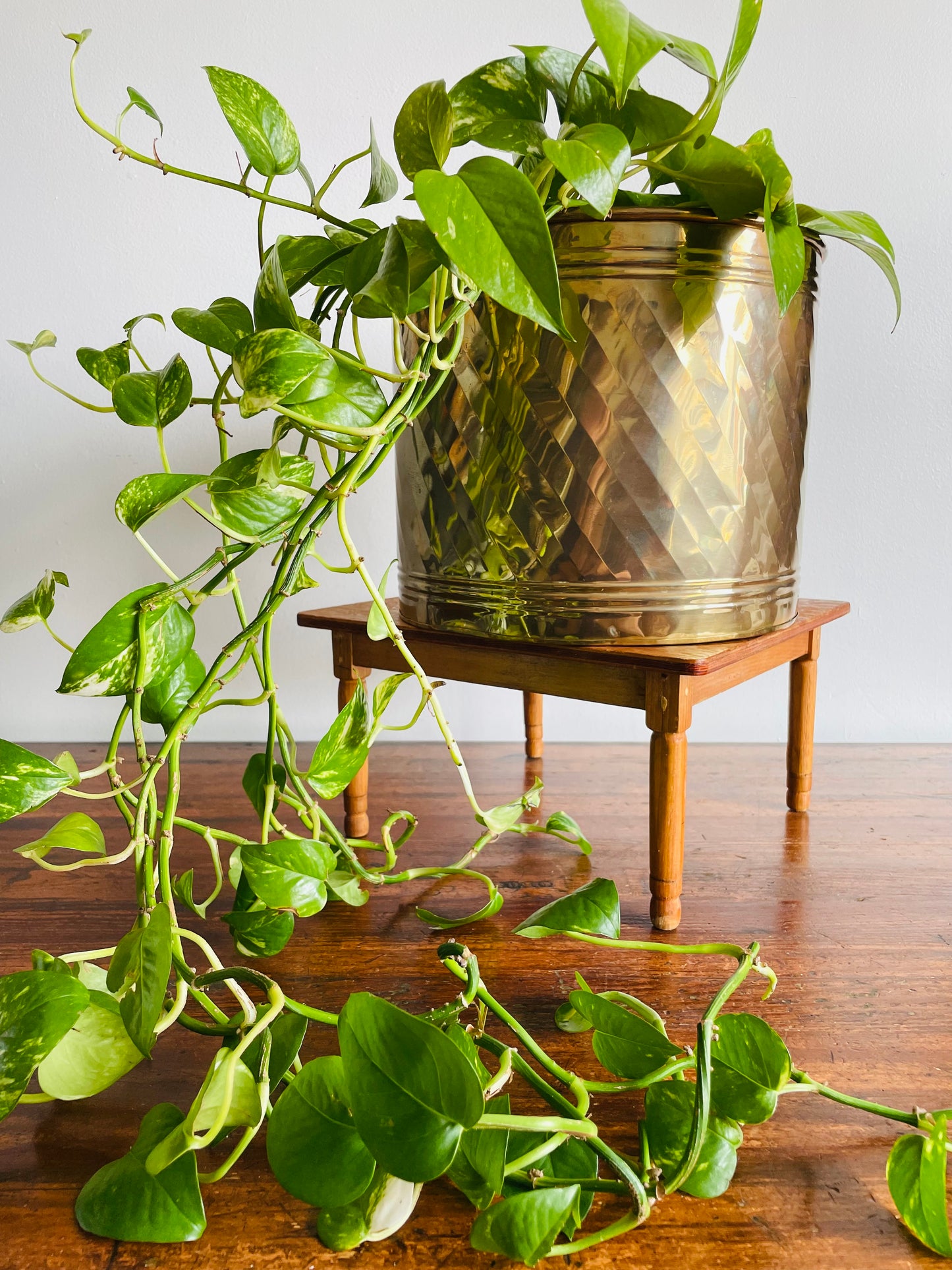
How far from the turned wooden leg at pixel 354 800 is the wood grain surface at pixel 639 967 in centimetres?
5

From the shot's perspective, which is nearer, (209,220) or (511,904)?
Answer: (511,904)

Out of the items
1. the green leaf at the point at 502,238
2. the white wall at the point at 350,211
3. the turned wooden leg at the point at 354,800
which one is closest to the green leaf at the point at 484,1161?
the green leaf at the point at 502,238

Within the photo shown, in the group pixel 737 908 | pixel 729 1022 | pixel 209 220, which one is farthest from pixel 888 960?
pixel 209 220

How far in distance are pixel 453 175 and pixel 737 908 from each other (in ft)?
2.01

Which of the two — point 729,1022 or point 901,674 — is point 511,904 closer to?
point 729,1022

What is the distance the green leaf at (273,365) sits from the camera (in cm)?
49

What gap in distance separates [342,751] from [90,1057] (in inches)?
8.9

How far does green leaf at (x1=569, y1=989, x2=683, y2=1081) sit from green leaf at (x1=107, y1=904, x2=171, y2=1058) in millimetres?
207

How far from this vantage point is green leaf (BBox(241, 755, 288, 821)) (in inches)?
27.7

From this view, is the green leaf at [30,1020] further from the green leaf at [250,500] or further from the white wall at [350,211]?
the white wall at [350,211]

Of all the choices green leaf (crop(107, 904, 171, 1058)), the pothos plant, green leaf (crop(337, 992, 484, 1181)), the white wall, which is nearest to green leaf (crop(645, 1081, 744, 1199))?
the pothos plant

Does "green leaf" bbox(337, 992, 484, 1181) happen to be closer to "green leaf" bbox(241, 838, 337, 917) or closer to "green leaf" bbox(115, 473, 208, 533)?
"green leaf" bbox(241, 838, 337, 917)

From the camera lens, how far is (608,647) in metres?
0.75

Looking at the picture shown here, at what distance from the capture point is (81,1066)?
0.52 metres
